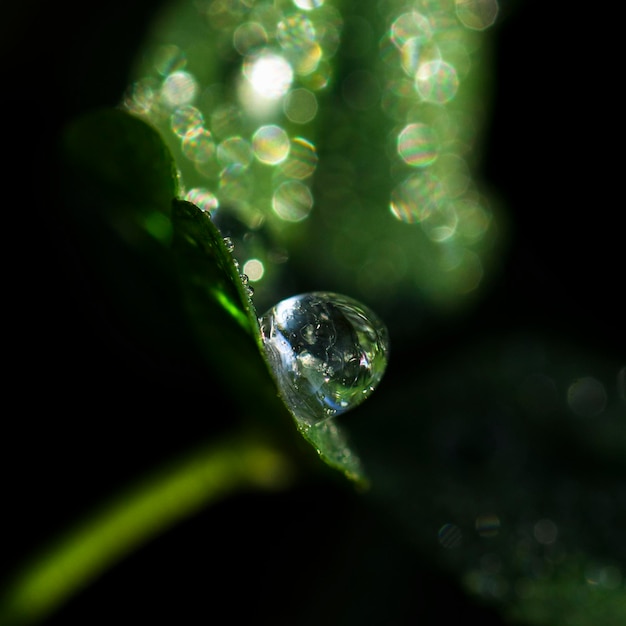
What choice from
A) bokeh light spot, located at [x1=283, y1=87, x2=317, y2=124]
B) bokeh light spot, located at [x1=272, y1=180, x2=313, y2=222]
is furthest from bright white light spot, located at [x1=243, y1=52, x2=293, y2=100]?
bokeh light spot, located at [x1=272, y1=180, x2=313, y2=222]

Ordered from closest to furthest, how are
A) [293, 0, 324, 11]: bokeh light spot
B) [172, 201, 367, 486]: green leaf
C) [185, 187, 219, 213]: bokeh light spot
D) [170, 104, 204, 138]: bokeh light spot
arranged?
[172, 201, 367, 486]: green leaf
[185, 187, 219, 213]: bokeh light spot
[170, 104, 204, 138]: bokeh light spot
[293, 0, 324, 11]: bokeh light spot

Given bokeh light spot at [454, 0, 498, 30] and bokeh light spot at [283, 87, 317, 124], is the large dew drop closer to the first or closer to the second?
bokeh light spot at [283, 87, 317, 124]

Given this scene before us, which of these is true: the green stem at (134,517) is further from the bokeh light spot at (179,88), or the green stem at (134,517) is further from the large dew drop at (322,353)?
the bokeh light spot at (179,88)

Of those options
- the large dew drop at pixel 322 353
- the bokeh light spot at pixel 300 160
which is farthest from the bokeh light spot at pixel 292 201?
the large dew drop at pixel 322 353

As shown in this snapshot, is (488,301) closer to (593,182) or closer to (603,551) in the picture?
(593,182)

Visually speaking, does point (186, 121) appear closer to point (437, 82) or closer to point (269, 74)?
point (269, 74)

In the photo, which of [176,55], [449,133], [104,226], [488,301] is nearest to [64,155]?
[104,226]
